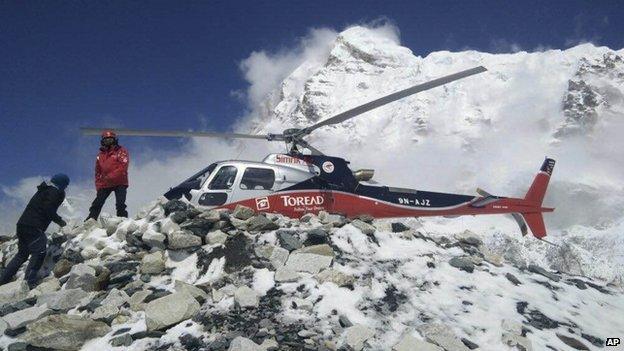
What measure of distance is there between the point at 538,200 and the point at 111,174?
1343 cm

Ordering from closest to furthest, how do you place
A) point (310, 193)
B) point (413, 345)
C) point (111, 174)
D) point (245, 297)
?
point (413, 345) < point (245, 297) < point (111, 174) < point (310, 193)

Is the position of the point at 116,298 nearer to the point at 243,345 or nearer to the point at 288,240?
the point at 243,345

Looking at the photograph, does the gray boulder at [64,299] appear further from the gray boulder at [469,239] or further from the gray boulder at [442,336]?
the gray boulder at [469,239]

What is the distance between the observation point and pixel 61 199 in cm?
959

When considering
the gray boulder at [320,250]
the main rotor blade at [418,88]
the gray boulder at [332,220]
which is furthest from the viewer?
the main rotor blade at [418,88]

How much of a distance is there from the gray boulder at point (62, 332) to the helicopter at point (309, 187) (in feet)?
14.9

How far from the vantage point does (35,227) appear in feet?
29.9

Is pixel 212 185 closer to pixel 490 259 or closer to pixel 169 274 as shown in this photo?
pixel 169 274

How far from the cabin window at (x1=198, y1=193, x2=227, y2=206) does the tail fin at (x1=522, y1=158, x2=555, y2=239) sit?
32.5ft

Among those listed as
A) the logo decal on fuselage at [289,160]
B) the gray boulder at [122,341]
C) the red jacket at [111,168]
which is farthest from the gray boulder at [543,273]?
the red jacket at [111,168]

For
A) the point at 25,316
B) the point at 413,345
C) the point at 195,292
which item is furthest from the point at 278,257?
the point at 25,316

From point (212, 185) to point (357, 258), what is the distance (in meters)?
4.26

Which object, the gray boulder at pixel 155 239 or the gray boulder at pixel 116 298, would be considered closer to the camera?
the gray boulder at pixel 116 298

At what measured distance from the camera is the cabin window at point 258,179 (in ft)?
36.2
